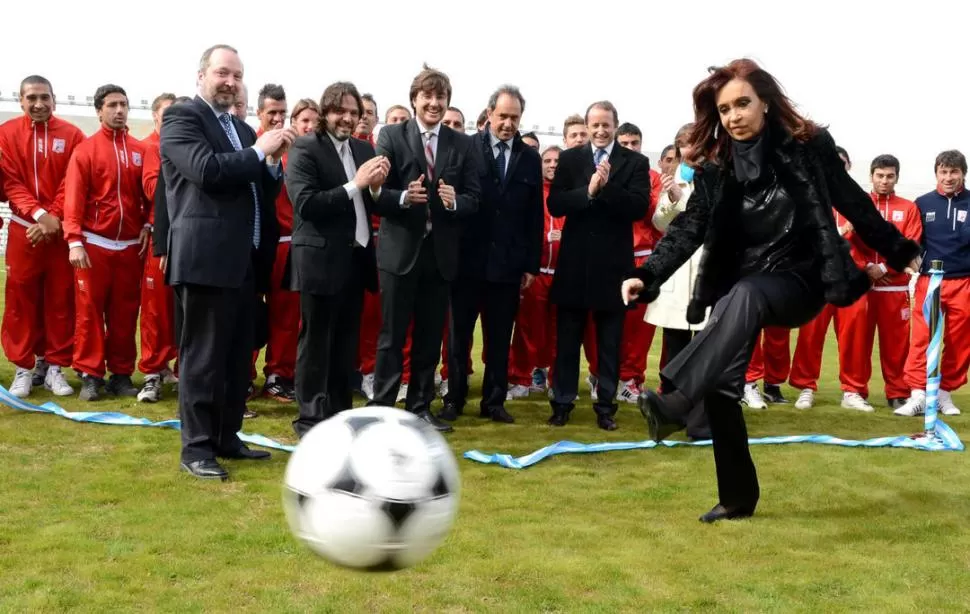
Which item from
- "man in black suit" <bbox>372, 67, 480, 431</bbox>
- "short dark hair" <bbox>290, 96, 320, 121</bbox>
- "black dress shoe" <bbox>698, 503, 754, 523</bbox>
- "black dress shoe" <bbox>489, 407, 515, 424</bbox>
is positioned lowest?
"black dress shoe" <bbox>489, 407, 515, 424</bbox>

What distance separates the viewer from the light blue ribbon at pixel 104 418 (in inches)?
268

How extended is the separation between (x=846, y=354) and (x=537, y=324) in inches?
117

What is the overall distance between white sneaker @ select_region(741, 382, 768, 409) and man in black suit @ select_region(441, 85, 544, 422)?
2690 millimetres

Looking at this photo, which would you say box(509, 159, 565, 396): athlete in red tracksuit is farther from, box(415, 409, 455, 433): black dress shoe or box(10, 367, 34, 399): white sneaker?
box(10, 367, 34, 399): white sneaker

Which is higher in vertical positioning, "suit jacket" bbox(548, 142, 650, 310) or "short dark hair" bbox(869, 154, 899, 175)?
"short dark hair" bbox(869, 154, 899, 175)

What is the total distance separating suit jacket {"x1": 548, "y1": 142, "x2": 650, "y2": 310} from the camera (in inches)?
305

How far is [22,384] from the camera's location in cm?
836

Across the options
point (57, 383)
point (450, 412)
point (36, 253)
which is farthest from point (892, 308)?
point (36, 253)

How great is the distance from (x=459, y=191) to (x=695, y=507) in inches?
121

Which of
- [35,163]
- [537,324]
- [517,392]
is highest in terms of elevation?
[35,163]

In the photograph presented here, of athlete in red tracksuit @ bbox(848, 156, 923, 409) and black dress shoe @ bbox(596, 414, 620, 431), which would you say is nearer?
black dress shoe @ bbox(596, 414, 620, 431)

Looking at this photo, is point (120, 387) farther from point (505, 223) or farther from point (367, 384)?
point (505, 223)

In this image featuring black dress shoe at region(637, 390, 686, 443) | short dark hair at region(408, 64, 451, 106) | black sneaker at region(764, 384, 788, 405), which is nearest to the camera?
black dress shoe at region(637, 390, 686, 443)

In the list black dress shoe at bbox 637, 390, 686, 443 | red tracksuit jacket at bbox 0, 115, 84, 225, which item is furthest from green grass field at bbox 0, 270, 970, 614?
red tracksuit jacket at bbox 0, 115, 84, 225
